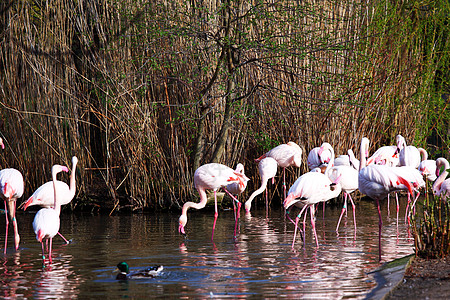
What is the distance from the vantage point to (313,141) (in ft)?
36.8

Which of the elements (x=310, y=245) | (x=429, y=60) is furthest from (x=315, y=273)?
(x=429, y=60)

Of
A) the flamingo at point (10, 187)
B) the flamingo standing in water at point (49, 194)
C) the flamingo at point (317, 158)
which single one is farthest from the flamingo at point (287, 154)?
the flamingo at point (10, 187)

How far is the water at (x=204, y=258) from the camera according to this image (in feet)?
16.3

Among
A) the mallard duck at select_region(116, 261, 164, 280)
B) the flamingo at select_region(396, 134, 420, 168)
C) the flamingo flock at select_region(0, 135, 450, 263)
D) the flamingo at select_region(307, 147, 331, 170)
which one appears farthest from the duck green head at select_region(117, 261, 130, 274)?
the flamingo at select_region(396, 134, 420, 168)

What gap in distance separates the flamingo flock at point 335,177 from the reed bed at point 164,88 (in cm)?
67

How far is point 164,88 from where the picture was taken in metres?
10.5

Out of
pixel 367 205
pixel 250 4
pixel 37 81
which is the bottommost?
pixel 367 205

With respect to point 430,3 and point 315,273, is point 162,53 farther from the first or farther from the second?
point 430,3

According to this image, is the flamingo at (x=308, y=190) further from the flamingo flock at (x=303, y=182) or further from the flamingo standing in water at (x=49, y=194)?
the flamingo standing in water at (x=49, y=194)

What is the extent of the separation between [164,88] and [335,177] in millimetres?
3510

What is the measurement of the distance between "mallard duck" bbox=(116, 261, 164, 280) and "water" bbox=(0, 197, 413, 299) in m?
0.08

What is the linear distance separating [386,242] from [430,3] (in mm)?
8101

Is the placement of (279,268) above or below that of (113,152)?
below

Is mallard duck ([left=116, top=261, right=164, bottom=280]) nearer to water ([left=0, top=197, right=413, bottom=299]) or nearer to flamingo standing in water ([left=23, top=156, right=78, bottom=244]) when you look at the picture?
water ([left=0, top=197, right=413, bottom=299])
